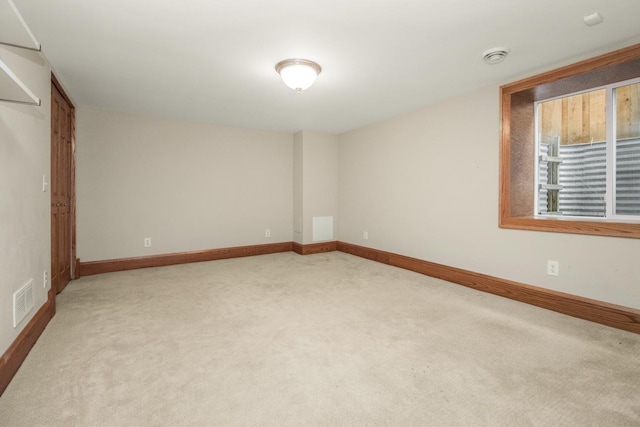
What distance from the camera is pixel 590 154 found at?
262 centimetres

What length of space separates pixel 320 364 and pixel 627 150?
2.93 m

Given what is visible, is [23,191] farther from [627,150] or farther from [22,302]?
[627,150]

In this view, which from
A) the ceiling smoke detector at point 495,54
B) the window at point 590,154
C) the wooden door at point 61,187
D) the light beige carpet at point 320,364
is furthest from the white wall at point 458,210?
the wooden door at point 61,187

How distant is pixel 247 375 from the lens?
61.9 inches

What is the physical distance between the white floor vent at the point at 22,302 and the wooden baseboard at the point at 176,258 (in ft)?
6.29

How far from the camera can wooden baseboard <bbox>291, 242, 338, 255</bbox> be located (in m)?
4.83

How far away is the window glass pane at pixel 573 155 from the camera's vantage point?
2.55 metres

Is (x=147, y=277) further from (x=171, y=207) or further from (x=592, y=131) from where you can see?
(x=592, y=131)

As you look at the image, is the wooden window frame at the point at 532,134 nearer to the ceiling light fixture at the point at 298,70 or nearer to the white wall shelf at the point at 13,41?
the ceiling light fixture at the point at 298,70

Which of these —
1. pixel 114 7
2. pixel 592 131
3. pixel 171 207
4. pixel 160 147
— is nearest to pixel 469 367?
pixel 592 131

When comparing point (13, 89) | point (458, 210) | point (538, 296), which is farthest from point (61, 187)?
point (538, 296)

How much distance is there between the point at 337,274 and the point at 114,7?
10.1 feet

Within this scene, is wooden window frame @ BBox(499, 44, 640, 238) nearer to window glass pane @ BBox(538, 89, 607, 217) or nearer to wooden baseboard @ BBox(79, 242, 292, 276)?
window glass pane @ BBox(538, 89, 607, 217)

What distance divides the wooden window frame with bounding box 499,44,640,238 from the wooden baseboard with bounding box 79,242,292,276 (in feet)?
11.1
